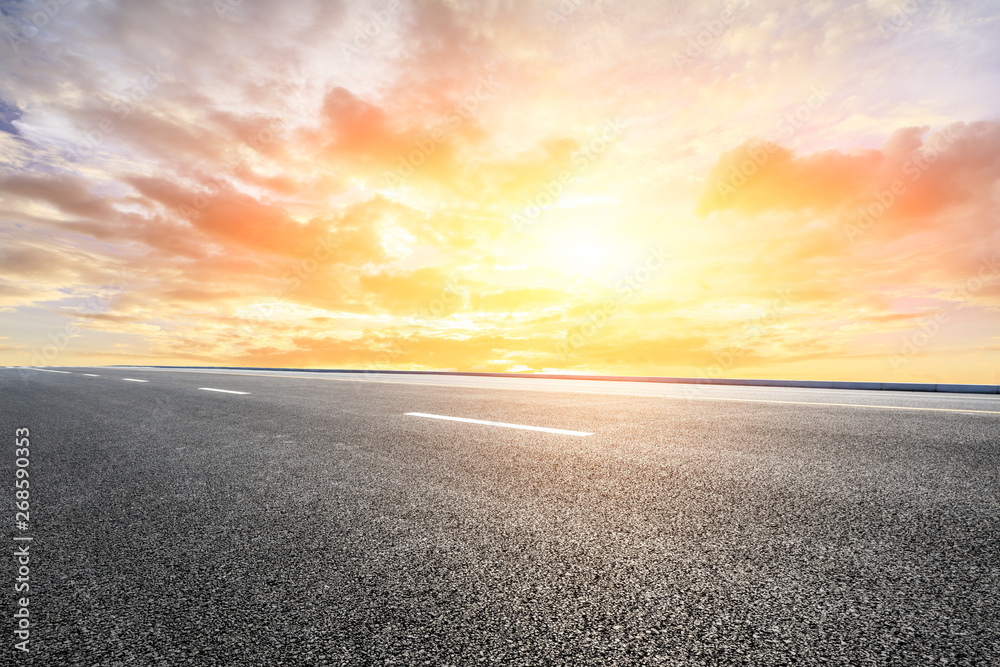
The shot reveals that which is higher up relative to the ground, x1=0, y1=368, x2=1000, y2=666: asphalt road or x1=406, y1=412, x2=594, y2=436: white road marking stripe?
x1=406, y1=412, x2=594, y2=436: white road marking stripe

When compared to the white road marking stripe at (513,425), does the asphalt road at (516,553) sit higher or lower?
lower

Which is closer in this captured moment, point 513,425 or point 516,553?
point 516,553

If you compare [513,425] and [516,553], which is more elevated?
[513,425]

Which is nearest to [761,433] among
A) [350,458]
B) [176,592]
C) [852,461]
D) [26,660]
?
[852,461]

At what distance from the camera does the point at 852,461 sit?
168 inches

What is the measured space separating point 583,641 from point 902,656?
92cm

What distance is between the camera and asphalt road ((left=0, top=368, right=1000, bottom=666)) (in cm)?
165

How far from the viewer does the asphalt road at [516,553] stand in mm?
1652

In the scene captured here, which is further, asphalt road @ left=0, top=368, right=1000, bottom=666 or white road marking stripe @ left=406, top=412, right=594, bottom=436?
white road marking stripe @ left=406, top=412, right=594, bottom=436

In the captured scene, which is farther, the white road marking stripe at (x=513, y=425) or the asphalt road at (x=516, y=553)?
the white road marking stripe at (x=513, y=425)

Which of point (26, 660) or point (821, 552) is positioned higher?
point (821, 552)

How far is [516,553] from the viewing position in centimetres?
235

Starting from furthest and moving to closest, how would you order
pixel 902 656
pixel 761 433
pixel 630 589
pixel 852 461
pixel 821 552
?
pixel 761 433, pixel 852 461, pixel 821 552, pixel 630 589, pixel 902 656

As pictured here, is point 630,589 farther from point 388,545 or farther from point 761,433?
point 761,433
